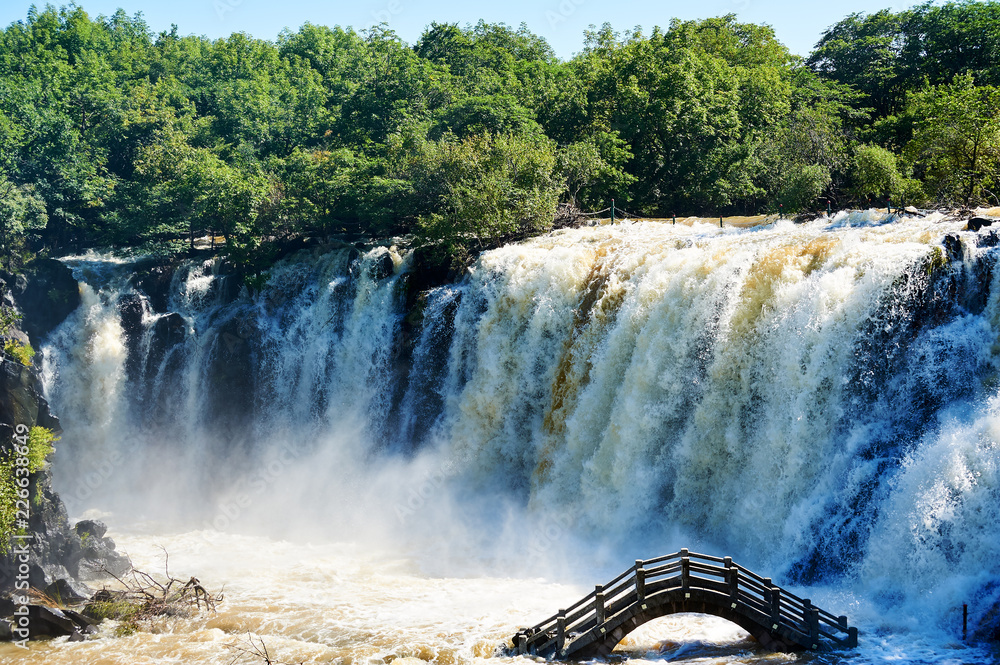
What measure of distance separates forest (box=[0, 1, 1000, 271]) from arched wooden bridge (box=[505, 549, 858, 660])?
1556 cm

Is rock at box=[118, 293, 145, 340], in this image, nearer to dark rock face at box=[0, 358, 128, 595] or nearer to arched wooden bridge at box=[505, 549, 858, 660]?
dark rock face at box=[0, 358, 128, 595]

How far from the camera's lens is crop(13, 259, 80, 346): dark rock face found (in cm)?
3092

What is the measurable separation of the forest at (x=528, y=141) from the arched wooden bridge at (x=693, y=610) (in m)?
15.6

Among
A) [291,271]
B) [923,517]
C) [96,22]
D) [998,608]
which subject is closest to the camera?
[998,608]

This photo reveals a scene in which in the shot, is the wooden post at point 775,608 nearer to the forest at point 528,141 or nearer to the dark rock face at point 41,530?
the dark rock face at point 41,530

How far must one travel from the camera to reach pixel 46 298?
3148cm

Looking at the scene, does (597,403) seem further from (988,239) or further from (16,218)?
(16,218)

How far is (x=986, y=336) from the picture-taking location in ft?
52.5

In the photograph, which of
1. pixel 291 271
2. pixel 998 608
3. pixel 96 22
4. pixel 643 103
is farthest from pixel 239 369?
pixel 96 22

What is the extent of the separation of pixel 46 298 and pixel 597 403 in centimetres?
2127

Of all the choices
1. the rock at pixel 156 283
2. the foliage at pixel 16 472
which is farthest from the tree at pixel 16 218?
the foliage at pixel 16 472

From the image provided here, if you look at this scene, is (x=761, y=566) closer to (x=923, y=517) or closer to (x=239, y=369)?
(x=923, y=517)

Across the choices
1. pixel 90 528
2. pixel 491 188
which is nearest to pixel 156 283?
pixel 90 528

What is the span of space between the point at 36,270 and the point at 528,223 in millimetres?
18113
